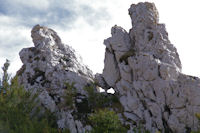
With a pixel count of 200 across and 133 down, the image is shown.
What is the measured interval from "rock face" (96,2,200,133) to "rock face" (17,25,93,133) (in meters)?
4.58

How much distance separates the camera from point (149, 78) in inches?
→ 1099

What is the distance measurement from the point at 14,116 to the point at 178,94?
61.4 feet

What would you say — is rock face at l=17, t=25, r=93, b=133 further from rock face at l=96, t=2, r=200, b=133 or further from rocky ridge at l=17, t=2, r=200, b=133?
rock face at l=96, t=2, r=200, b=133

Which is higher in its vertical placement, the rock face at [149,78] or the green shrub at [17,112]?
the rock face at [149,78]

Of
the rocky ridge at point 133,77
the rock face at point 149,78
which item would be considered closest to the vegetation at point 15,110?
the rocky ridge at point 133,77

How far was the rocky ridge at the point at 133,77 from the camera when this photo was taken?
25.1 metres

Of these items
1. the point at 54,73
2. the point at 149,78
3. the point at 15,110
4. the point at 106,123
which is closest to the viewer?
the point at 106,123

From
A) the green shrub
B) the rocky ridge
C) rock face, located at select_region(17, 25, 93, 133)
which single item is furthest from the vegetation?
the rocky ridge

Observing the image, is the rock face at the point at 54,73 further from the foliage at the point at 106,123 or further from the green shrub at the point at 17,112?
the foliage at the point at 106,123

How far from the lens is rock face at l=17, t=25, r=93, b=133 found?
2947 centimetres

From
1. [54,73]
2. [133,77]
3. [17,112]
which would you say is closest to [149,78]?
[133,77]

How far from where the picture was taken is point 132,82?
1187 inches

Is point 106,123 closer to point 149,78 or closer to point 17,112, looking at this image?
point 17,112

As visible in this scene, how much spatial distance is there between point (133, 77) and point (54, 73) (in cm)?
1305
